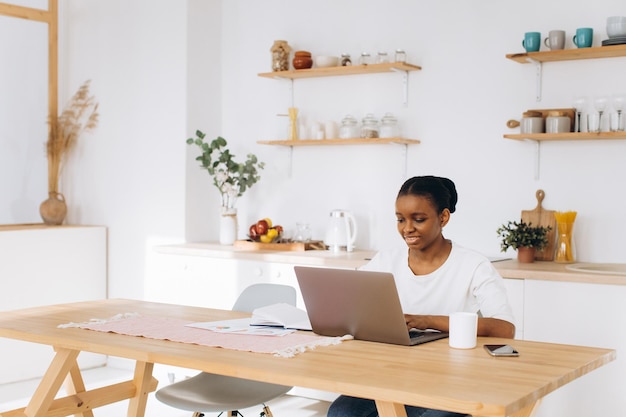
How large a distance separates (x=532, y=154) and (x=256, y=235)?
1588 millimetres

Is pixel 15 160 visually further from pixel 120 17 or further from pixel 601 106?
pixel 601 106

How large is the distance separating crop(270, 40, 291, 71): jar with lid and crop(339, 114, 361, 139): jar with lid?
52 centimetres

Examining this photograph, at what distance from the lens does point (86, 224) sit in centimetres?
575

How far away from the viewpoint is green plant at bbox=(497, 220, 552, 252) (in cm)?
418

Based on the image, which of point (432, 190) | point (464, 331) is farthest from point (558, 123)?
point (464, 331)

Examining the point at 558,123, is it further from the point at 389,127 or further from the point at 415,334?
the point at 415,334

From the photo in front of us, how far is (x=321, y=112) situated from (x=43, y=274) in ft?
6.28

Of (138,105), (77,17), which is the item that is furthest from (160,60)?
(77,17)

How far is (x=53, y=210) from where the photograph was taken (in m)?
5.57

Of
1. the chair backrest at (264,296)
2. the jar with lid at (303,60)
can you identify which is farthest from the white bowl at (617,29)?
the chair backrest at (264,296)

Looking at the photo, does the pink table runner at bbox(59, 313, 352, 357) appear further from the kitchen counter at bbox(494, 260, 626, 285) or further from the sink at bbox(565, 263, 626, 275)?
the sink at bbox(565, 263, 626, 275)

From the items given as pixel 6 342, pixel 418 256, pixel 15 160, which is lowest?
pixel 6 342

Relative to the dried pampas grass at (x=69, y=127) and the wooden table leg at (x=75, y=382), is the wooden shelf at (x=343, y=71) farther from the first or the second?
the wooden table leg at (x=75, y=382)

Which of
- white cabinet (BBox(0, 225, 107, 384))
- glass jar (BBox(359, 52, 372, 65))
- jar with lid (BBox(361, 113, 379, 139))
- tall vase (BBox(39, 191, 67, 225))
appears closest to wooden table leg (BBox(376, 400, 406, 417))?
jar with lid (BBox(361, 113, 379, 139))
